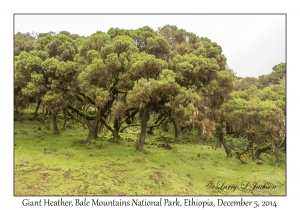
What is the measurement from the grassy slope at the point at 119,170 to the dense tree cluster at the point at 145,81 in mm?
2970

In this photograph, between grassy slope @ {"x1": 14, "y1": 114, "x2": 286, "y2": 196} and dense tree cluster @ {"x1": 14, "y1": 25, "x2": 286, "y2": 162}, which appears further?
dense tree cluster @ {"x1": 14, "y1": 25, "x2": 286, "y2": 162}

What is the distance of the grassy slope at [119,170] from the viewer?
14641 millimetres

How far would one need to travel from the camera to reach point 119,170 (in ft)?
57.7

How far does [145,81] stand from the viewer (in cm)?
1869

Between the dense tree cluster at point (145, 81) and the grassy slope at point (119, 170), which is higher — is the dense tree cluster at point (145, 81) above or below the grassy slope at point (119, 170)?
above

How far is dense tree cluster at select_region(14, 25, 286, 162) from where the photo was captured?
63.0ft

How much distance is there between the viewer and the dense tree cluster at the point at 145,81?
19188mm

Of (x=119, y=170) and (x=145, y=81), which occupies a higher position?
(x=145, y=81)

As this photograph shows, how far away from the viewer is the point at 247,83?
4341 cm

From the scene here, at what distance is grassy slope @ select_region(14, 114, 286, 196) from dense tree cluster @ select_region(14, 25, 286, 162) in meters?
2.97

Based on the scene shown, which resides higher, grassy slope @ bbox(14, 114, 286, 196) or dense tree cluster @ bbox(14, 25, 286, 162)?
dense tree cluster @ bbox(14, 25, 286, 162)

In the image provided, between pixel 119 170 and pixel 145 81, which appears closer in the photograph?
pixel 119 170

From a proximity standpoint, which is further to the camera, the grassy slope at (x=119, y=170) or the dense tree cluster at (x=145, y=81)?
the dense tree cluster at (x=145, y=81)

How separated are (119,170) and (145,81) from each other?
6888mm
